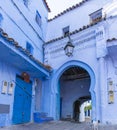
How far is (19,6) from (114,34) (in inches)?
198

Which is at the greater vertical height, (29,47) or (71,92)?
(29,47)

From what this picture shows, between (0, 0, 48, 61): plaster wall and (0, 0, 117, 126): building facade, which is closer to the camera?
(0, 0, 117, 126): building facade

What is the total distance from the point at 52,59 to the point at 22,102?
338 centimetres

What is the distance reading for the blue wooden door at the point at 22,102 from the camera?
9578mm

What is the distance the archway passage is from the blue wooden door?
4.00 metres

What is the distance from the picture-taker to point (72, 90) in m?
14.7

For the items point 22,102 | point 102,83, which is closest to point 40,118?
point 22,102

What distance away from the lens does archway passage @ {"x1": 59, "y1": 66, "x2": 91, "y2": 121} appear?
46.3 feet

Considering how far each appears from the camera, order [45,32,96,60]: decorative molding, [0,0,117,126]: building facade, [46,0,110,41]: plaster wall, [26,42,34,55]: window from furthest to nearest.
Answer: [46,0,110,41]: plaster wall
[26,42,34,55]: window
[45,32,96,60]: decorative molding
[0,0,117,126]: building facade

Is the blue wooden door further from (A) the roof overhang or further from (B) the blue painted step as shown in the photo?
(A) the roof overhang

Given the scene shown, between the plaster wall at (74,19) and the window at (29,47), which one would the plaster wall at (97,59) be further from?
the plaster wall at (74,19)

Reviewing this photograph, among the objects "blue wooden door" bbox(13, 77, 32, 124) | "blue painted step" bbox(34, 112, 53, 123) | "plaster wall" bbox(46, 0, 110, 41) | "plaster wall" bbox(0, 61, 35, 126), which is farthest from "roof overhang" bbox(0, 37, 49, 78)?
"plaster wall" bbox(46, 0, 110, 41)

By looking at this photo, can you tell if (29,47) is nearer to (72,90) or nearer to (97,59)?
(97,59)

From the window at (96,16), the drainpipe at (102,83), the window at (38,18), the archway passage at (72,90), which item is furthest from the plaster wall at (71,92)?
the window at (38,18)
